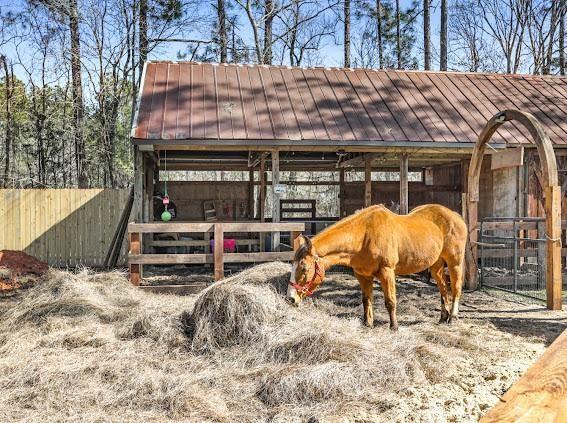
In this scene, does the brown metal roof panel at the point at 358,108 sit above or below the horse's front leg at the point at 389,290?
above

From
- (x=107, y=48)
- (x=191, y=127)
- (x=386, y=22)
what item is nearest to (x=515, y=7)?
(x=386, y=22)

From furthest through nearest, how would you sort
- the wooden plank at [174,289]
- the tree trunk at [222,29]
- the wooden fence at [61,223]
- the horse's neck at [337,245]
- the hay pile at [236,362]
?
1. the tree trunk at [222,29]
2. the wooden fence at [61,223]
3. the wooden plank at [174,289]
4. the horse's neck at [337,245]
5. the hay pile at [236,362]

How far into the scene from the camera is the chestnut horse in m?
5.14

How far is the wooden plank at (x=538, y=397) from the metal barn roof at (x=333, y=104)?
812cm

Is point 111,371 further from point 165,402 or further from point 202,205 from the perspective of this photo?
point 202,205

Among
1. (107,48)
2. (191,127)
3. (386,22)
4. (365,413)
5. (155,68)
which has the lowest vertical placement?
(365,413)

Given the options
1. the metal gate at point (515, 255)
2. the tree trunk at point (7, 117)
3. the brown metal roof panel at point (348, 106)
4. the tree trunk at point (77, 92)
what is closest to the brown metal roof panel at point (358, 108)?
the brown metal roof panel at point (348, 106)

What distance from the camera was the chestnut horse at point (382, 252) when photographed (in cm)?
514

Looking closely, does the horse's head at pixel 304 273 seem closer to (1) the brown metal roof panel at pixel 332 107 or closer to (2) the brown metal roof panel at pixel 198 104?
(2) the brown metal roof panel at pixel 198 104

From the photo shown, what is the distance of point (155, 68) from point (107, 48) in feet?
25.0

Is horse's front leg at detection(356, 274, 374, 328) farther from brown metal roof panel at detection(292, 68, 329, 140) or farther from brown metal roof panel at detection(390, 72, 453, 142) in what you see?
brown metal roof panel at detection(390, 72, 453, 142)

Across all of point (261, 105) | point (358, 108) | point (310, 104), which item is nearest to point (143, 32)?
point (261, 105)

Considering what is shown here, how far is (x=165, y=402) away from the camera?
11.9ft

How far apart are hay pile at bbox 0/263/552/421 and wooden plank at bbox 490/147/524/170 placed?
266 centimetres
